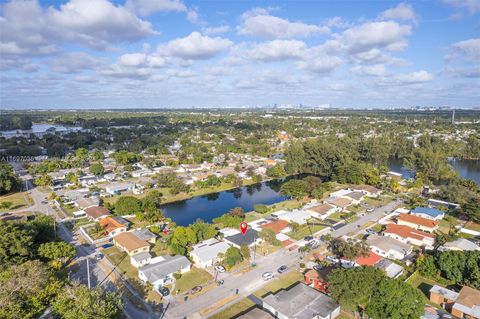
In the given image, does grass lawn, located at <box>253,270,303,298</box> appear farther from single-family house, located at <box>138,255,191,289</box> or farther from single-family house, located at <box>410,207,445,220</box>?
Result: single-family house, located at <box>410,207,445,220</box>

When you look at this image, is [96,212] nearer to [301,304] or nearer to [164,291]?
[164,291]

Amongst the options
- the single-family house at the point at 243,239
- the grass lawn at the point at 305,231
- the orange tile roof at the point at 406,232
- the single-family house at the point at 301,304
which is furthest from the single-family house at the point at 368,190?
the single-family house at the point at 301,304

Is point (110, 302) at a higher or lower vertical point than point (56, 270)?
higher

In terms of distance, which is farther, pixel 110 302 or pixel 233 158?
pixel 233 158

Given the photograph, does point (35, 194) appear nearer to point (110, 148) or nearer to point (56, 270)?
point (56, 270)

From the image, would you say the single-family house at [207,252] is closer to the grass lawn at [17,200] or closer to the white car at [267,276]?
the white car at [267,276]

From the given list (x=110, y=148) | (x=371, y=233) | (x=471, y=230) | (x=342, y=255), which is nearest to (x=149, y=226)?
(x=342, y=255)

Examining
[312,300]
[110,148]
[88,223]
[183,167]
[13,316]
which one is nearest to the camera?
[13,316]
